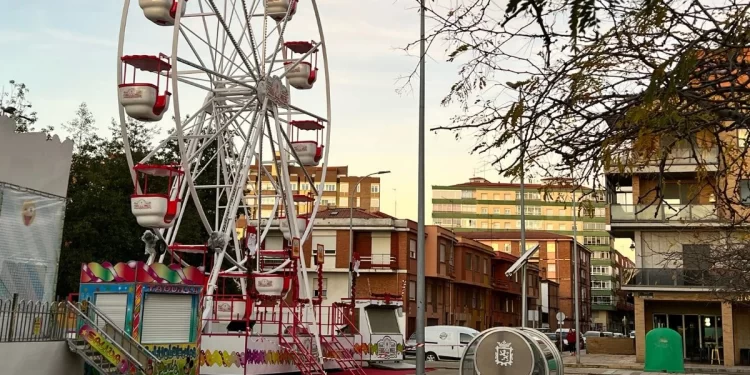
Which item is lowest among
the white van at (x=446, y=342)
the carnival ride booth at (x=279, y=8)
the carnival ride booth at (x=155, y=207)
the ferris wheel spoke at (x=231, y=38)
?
the white van at (x=446, y=342)

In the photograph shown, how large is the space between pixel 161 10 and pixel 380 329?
1257 centimetres

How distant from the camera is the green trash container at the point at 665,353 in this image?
3180 cm

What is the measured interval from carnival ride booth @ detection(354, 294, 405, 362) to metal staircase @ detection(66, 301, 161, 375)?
10883 millimetres

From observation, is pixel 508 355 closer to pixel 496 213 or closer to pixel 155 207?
pixel 155 207

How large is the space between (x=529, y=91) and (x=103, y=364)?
1260 centimetres

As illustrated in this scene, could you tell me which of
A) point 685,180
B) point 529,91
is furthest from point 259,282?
point 685,180

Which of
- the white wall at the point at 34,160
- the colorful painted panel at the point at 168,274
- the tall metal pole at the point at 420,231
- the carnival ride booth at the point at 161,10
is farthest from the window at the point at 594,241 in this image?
the white wall at the point at 34,160

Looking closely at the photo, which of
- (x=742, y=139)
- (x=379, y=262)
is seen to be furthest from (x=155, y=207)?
(x=379, y=262)

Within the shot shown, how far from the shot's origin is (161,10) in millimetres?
23312

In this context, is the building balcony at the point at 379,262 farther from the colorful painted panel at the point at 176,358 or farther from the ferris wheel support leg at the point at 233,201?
the colorful painted panel at the point at 176,358

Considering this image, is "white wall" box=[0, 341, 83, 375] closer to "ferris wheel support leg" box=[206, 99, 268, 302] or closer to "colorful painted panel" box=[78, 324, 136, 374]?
"colorful painted panel" box=[78, 324, 136, 374]

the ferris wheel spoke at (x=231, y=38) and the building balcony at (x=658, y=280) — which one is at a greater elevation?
the ferris wheel spoke at (x=231, y=38)

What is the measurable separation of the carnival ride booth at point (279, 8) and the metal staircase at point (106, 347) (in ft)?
46.0

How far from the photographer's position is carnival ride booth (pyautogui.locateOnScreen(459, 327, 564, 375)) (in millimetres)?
15695
